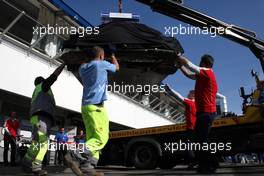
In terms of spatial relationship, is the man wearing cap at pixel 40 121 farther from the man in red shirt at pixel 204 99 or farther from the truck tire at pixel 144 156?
the truck tire at pixel 144 156

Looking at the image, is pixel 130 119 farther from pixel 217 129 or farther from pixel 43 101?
pixel 43 101

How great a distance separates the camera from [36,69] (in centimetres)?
1438

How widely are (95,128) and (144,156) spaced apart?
21.1 ft

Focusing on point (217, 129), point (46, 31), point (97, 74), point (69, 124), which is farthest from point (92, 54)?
point (69, 124)

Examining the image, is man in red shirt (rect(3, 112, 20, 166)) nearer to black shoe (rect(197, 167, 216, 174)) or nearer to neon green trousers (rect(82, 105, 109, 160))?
black shoe (rect(197, 167, 216, 174))

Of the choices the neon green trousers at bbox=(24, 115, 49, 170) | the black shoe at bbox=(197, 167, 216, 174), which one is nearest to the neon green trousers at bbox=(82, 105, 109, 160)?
the neon green trousers at bbox=(24, 115, 49, 170)

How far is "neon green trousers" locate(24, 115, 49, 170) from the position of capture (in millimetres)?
6273

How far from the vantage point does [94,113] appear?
16.5ft

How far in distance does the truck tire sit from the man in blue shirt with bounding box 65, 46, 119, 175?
5.95 meters

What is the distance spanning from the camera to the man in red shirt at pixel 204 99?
6180 mm

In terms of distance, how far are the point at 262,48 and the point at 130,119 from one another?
1502 cm

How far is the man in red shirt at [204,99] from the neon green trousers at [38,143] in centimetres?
239

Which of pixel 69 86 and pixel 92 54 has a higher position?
pixel 69 86

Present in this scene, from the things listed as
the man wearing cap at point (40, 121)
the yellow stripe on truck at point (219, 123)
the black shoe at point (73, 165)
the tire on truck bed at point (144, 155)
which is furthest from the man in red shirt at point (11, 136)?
the black shoe at point (73, 165)
